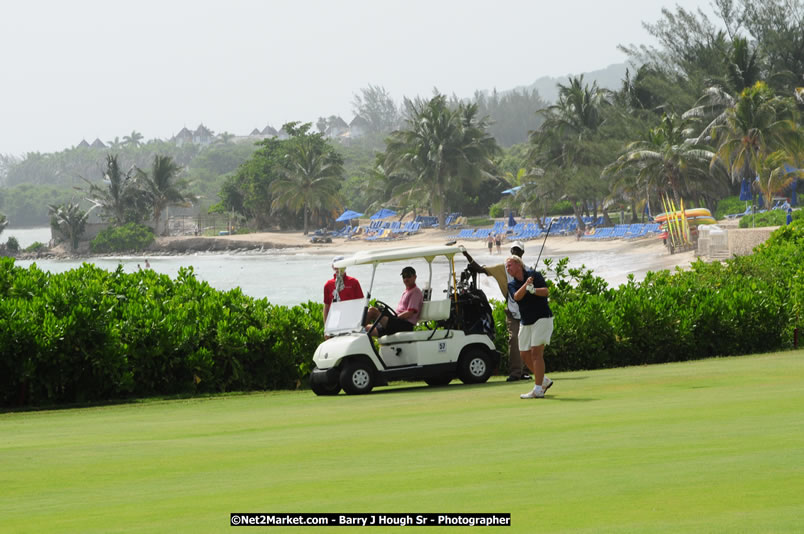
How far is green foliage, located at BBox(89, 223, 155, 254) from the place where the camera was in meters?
126

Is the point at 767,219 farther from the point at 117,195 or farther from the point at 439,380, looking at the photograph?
the point at 117,195

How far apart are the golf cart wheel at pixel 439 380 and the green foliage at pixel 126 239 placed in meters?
116

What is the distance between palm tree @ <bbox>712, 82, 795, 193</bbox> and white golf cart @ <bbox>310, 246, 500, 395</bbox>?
54798 millimetres

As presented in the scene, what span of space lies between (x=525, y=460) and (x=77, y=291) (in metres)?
9.55

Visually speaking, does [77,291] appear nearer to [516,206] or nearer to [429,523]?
[429,523]

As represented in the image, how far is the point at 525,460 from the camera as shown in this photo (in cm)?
679

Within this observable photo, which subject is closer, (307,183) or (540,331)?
(540,331)

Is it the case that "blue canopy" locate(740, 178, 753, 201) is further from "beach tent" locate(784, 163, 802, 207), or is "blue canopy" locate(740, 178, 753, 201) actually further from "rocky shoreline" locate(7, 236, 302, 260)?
"rocky shoreline" locate(7, 236, 302, 260)

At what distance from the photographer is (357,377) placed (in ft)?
44.8

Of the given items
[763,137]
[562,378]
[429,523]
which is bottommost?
[562,378]

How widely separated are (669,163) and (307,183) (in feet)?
177

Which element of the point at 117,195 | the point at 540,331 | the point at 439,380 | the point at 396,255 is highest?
the point at 117,195

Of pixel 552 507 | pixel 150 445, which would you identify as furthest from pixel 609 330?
pixel 552 507

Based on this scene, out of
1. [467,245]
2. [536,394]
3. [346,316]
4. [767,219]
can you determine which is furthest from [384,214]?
[536,394]
